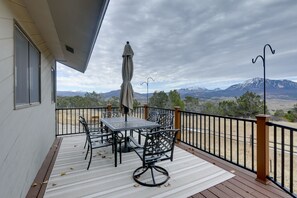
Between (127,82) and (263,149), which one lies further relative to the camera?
(127,82)

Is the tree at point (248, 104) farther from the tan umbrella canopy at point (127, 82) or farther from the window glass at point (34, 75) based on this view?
the window glass at point (34, 75)

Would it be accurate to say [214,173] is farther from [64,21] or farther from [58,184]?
[64,21]

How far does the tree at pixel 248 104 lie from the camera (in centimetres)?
1505

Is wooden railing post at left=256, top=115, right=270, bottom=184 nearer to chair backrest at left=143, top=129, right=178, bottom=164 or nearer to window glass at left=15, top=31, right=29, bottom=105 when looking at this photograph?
chair backrest at left=143, top=129, right=178, bottom=164

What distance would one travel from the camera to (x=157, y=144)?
2.72 m

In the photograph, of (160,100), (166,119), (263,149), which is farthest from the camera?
(160,100)

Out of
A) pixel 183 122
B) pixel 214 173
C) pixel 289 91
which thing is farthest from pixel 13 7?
pixel 289 91

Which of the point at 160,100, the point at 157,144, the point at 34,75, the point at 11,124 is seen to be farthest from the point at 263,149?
the point at 160,100

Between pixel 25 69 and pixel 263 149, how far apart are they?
396cm

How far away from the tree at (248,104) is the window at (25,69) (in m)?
15.8

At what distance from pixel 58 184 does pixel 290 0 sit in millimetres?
8083

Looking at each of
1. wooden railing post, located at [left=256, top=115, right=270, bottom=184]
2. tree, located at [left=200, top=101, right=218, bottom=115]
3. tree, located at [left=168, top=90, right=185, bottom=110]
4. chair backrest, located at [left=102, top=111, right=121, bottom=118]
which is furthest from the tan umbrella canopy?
tree, located at [left=200, top=101, right=218, bottom=115]

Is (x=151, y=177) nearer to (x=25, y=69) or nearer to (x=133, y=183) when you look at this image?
(x=133, y=183)

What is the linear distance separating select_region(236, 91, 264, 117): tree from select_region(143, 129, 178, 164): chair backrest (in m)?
14.6
